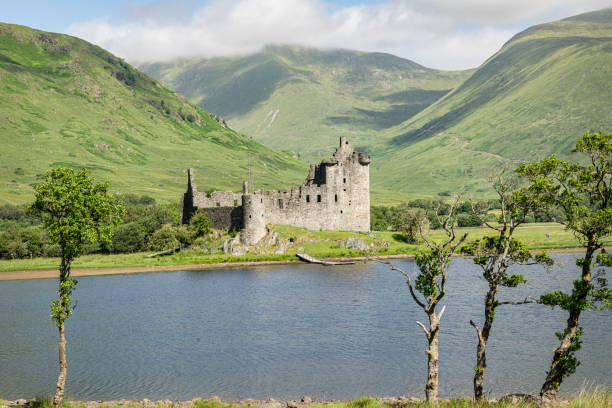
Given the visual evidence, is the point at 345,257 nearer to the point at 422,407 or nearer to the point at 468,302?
the point at 468,302

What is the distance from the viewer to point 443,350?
121 ft

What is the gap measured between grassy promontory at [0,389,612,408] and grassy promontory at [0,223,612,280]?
51275 millimetres

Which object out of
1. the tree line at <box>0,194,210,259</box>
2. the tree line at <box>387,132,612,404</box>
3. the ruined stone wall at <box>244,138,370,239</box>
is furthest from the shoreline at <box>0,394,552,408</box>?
the ruined stone wall at <box>244,138,370,239</box>

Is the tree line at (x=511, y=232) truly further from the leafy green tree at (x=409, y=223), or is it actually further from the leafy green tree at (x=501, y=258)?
the leafy green tree at (x=409, y=223)

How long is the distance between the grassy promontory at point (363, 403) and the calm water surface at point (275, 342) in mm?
2902

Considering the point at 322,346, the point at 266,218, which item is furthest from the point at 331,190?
the point at 322,346

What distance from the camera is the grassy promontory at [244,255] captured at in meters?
79.3

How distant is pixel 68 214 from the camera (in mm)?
24609

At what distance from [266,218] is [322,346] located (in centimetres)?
4606

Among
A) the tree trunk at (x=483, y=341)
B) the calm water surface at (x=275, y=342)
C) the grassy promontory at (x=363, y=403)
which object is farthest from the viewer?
the calm water surface at (x=275, y=342)

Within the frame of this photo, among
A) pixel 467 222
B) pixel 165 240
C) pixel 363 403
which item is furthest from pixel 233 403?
pixel 467 222

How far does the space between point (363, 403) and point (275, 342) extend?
17.5 meters

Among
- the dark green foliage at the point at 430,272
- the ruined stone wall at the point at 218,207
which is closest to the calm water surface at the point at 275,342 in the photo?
the dark green foliage at the point at 430,272

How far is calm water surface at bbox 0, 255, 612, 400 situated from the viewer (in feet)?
104
